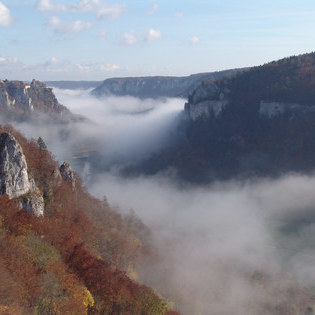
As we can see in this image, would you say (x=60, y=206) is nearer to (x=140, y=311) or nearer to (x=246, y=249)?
(x=140, y=311)

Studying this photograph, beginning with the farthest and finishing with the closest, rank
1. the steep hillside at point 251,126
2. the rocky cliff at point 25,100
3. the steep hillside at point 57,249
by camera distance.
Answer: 1. the rocky cliff at point 25,100
2. the steep hillside at point 251,126
3. the steep hillside at point 57,249

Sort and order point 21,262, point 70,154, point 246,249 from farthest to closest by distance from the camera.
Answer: point 70,154
point 246,249
point 21,262

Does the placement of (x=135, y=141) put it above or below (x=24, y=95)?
below

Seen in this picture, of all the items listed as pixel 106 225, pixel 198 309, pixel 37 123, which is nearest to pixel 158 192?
pixel 106 225

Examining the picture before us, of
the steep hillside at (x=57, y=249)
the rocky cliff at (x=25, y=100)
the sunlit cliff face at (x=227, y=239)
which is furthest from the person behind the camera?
the rocky cliff at (x=25, y=100)

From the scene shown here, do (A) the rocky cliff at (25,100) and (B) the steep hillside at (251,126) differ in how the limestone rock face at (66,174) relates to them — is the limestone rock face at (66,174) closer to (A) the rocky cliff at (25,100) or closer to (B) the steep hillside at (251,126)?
(B) the steep hillside at (251,126)

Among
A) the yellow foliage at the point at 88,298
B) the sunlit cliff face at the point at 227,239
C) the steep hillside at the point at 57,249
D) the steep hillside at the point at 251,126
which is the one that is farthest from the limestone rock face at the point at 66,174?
the steep hillside at the point at 251,126
